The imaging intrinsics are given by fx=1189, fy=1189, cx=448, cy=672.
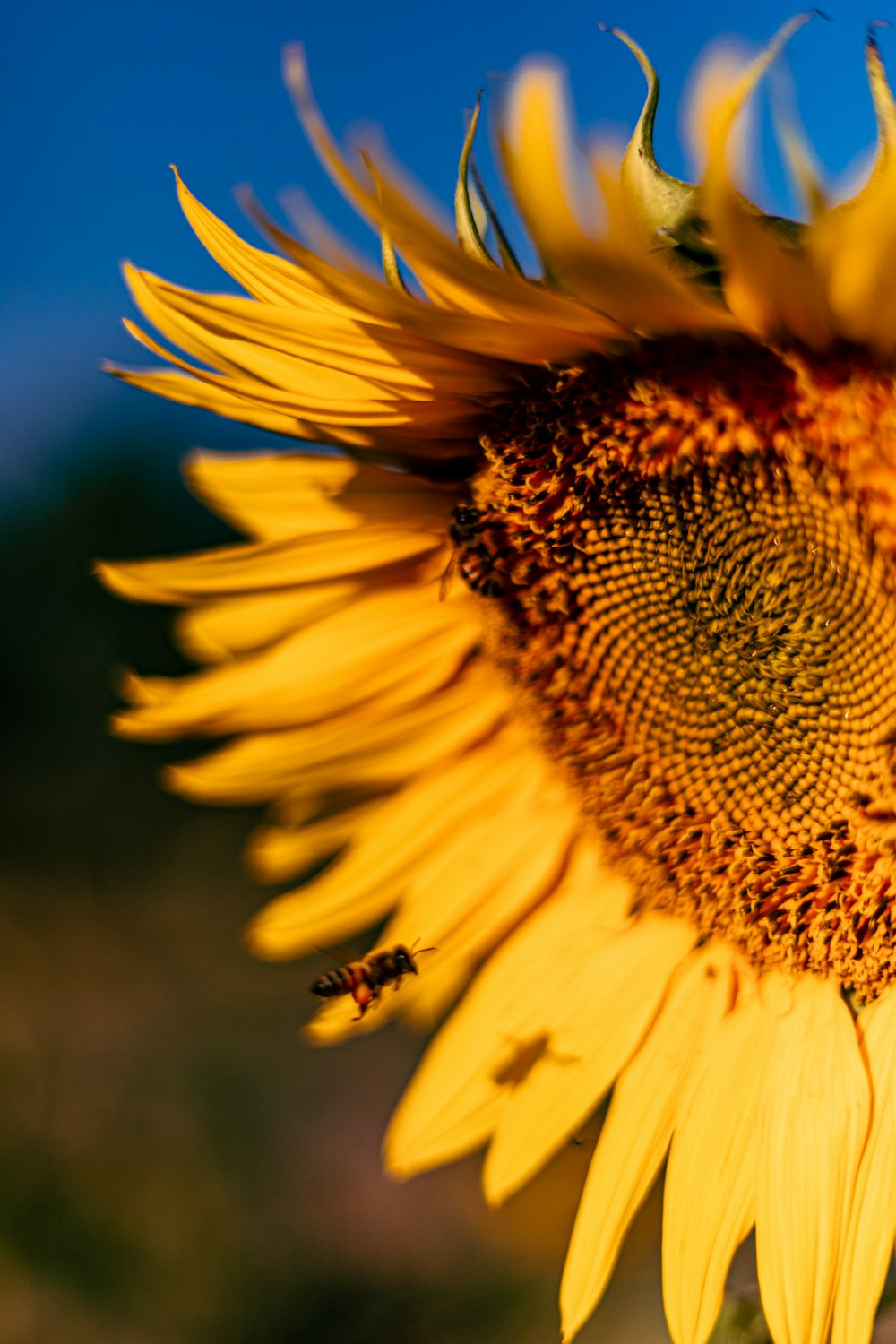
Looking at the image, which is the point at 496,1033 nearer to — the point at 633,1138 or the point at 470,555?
the point at 633,1138

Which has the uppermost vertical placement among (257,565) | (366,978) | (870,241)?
(257,565)

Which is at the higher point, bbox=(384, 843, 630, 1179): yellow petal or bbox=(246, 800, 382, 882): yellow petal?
bbox=(246, 800, 382, 882): yellow petal

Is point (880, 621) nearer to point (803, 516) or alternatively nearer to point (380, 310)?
point (803, 516)

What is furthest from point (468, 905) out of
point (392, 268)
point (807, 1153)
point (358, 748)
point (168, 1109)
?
point (168, 1109)

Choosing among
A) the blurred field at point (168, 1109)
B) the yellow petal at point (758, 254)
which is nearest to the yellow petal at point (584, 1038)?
the yellow petal at point (758, 254)

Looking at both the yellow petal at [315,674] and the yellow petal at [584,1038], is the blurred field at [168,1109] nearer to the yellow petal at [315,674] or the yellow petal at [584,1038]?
the yellow petal at [584,1038]

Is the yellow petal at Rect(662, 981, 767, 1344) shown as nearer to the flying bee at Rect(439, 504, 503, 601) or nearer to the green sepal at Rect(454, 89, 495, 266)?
the flying bee at Rect(439, 504, 503, 601)

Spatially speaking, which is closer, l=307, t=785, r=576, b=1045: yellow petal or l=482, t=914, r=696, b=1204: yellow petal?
l=482, t=914, r=696, b=1204: yellow petal

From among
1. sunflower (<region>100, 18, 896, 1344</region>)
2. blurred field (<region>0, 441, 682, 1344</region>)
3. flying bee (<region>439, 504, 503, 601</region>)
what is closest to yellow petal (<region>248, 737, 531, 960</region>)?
sunflower (<region>100, 18, 896, 1344</region>)

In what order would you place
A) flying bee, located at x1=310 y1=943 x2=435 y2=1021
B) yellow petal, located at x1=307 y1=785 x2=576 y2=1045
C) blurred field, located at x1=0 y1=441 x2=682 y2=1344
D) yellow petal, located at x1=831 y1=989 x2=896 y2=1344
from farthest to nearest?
1. blurred field, located at x1=0 y1=441 x2=682 y2=1344
2. yellow petal, located at x1=307 y1=785 x2=576 y2=1045
3. flying bee, located at x1=310 y1=943 x2=435 y2=1021
4. yellow petal, located at x1=831 y1=989 x2=896 y2=1344
